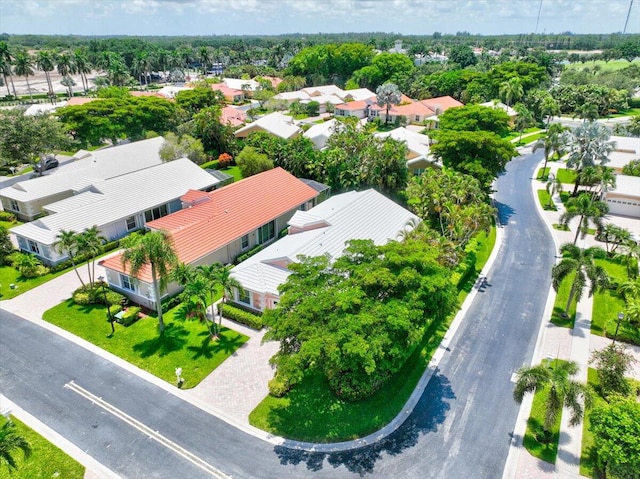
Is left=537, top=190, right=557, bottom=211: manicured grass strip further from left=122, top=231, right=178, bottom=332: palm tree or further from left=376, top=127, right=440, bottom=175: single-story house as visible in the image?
left=122, top=231, right=178, bottom=332: palm tree

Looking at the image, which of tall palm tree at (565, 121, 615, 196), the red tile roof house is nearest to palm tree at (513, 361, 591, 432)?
the red tile roof house

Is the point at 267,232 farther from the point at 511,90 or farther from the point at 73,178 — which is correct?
the point at 511,90

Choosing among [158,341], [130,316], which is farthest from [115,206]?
[158,341]

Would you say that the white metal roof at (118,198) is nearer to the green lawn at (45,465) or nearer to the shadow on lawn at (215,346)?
the shadow on lawn at (215,346)

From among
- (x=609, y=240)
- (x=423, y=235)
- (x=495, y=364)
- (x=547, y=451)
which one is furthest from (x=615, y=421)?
(x=609, y=240)

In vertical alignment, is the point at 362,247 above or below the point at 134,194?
above

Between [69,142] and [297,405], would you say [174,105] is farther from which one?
[297,405]

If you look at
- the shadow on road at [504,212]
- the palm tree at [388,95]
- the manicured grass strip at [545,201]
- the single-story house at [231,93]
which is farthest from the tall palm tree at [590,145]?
the single-story house at [231,93]
